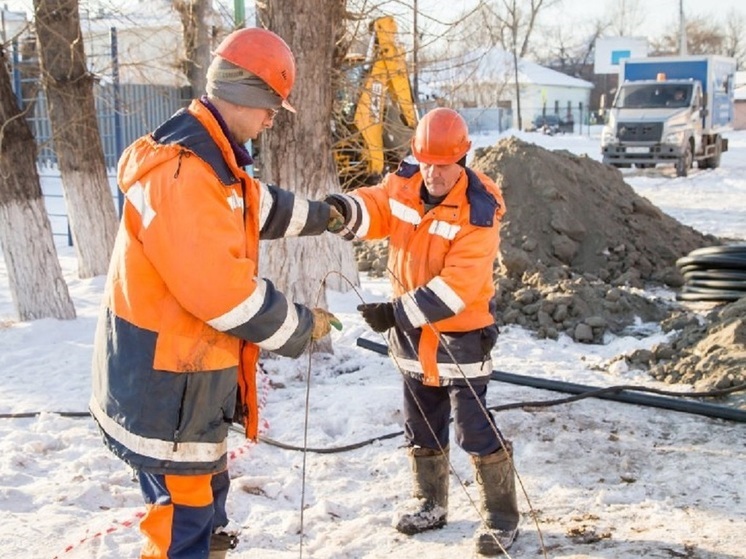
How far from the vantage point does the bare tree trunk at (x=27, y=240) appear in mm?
8109

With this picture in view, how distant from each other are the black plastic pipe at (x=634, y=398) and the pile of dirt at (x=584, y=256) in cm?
94

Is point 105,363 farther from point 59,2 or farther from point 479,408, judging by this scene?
point 59,2

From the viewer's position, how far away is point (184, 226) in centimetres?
276

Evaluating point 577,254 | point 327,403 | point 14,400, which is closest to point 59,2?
point 14,400

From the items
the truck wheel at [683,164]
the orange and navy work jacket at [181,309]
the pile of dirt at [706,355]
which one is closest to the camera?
the orange and navy work jacket at [181,309]

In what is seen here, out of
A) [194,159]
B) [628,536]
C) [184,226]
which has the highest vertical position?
[194,159]

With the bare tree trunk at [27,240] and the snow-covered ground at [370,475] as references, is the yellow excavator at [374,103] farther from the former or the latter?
the bare tree trunk at [27,240]

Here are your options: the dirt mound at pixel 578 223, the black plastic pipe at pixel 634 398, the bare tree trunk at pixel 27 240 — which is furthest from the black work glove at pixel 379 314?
the dirt mound at pixel 578 223

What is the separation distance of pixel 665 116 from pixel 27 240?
1789 centimetres

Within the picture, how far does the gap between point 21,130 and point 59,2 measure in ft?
5.01

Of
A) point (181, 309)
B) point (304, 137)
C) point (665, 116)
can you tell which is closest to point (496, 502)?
point (181, 309)

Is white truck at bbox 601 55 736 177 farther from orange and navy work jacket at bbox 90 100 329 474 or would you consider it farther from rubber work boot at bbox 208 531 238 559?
orange and navy work jacket at bbox 90 100 329 474

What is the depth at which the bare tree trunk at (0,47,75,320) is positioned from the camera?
8.11 m

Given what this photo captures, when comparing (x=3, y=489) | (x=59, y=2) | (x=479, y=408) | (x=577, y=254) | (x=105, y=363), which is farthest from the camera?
(x=577, y=254)
